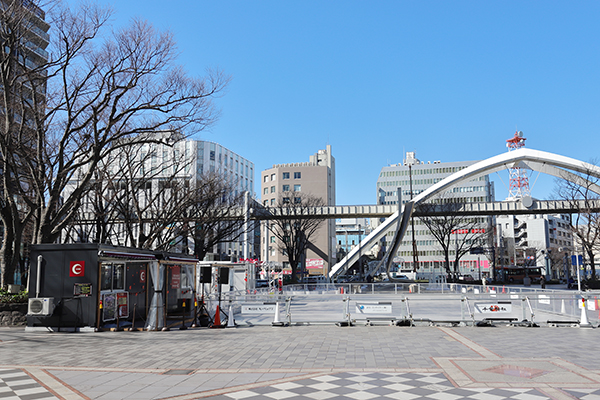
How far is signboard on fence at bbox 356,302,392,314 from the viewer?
18.0 m

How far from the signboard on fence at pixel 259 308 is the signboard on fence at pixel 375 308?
3.24 m

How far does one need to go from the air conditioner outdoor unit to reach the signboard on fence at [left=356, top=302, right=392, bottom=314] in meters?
10.8

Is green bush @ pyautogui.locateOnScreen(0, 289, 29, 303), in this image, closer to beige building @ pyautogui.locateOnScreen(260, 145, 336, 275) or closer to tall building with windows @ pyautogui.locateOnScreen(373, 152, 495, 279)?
beige building @ pyautogui.locateOnScreen(260, 145, 336, 275)

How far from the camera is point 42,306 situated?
54.2 ft

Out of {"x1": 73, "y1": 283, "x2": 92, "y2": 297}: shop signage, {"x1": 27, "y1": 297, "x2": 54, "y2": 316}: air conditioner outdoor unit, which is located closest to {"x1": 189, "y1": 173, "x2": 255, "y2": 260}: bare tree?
{"x1": 73, "y1": 283, "x2": 92, "y2": 297}: shop signage

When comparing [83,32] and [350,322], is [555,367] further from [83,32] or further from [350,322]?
[83,32]

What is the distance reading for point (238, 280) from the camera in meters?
35.1

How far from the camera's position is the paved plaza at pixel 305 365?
7930 millimetres

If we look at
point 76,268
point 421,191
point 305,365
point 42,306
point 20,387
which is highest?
point 421,191

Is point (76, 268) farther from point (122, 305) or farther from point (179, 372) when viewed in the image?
point (179, 372)

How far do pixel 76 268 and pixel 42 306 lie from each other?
1638 millimetres

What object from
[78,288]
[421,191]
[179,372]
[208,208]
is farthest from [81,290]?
[421,191]

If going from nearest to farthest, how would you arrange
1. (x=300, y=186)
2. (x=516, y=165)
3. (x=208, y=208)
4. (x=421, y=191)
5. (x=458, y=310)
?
(x=458, y=310) < (x=208, y=208) < (x=516, y=165) < (x=300, y=186) < (x=421, y=191)

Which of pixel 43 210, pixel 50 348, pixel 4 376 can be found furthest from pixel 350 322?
pixel 43 210
